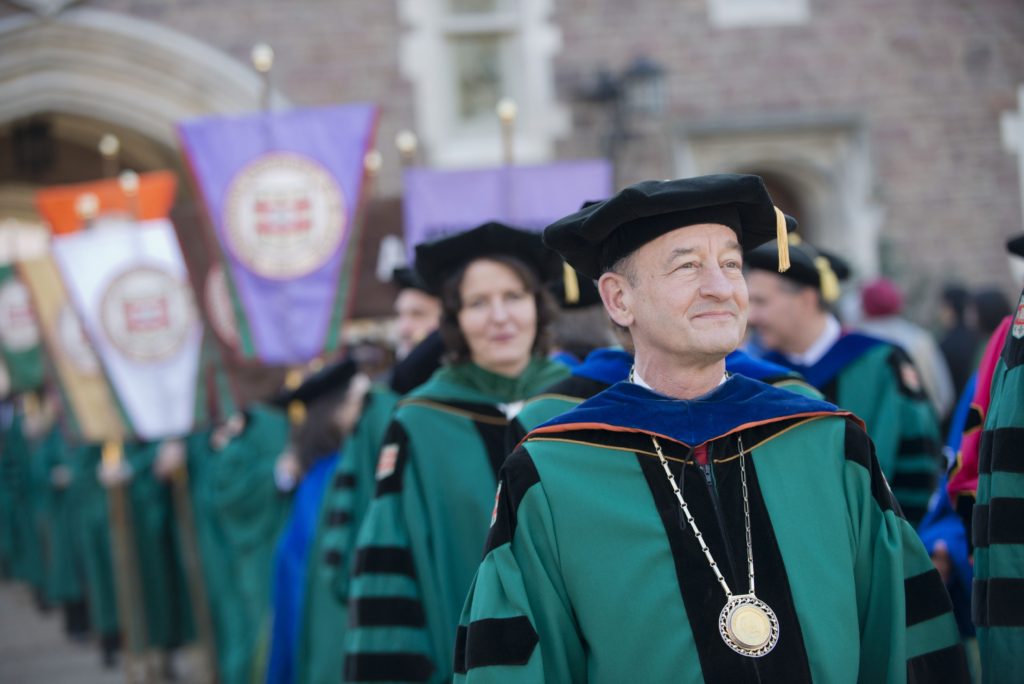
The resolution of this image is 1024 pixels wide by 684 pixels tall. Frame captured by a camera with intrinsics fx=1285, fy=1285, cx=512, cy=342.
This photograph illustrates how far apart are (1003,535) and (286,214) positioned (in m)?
4.61

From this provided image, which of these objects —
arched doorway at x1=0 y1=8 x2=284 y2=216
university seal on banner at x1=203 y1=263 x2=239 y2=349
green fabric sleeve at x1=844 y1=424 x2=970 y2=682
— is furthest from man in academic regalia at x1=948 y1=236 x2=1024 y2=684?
arched doorway at x1=0 y1=8 x2=284 y2=216

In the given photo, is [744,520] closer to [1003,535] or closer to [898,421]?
[1003,535]

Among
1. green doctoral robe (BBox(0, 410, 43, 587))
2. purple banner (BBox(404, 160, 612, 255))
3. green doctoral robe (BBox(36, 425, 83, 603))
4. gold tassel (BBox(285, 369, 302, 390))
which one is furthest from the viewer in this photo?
green doctoral robe (BBox(0, 410, 43, 587))

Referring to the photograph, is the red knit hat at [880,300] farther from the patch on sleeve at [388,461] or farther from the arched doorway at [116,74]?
the arched doorway at [116,74]

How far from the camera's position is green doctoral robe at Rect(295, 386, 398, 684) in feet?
16.7

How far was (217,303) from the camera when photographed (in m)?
7.29

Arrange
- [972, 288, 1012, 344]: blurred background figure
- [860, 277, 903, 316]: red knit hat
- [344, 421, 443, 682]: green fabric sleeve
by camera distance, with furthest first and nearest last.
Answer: [860, 277, 903, 316]: red knit hat → [972, 288, 1012, 344]: blurred background figure → [344, 421, 443, 682]: green fabric sleeve

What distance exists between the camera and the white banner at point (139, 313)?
7539 millimetres

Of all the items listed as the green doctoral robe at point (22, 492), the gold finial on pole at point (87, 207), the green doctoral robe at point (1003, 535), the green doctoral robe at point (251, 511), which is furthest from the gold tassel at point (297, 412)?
the green doctoral robe at point (22, 492)

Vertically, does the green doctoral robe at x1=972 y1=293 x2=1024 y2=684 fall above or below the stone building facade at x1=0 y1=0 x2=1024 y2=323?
below

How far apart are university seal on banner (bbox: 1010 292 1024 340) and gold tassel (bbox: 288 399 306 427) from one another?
4.19 metres

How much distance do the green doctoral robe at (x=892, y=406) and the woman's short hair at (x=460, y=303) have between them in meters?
1.03

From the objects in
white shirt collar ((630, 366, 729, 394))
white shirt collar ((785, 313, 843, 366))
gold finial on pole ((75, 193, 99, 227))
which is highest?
gold finial on pole ((75, 193, 99, 227))

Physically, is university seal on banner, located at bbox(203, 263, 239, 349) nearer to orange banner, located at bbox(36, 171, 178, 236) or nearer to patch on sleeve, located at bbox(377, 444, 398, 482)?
orange banner, located at bbox(36, 171, 178, 236)
